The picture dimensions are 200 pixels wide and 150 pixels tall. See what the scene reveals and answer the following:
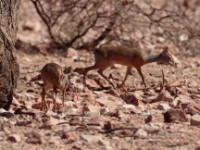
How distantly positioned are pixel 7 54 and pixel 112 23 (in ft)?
14.9

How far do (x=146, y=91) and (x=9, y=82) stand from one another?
2090 mm

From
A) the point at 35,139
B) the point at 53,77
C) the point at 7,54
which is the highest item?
the point at 7,54

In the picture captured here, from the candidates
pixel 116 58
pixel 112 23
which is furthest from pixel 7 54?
pixel 112 23

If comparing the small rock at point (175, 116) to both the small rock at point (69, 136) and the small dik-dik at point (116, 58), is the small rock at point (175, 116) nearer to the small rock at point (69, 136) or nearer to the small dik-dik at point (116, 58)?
the small rock at point (69, 136)

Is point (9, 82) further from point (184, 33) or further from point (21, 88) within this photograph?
point (184, 33)

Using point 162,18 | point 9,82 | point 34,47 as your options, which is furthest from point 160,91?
point 34,47

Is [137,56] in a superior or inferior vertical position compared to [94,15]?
inferior

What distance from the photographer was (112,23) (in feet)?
38.2

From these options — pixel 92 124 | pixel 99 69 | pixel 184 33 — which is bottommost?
pixel 92 124

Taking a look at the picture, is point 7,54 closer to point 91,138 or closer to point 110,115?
point 110,115

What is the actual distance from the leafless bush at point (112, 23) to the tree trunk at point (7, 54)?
3.83 m

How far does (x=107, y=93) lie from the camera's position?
869 cm

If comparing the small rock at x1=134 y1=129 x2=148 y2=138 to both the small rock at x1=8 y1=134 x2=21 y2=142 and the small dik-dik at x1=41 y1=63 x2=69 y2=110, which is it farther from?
the small dik-dik at x1=41 y1=63 x2=69 y2=110

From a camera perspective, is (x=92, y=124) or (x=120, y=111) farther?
(x=120, y=111)
